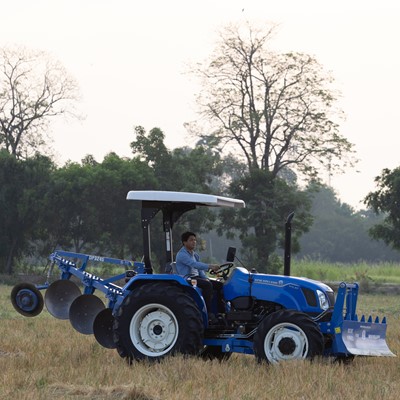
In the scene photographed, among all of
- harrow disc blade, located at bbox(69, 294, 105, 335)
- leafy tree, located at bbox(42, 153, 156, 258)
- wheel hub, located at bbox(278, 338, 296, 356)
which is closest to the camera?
wheel hub, located at bbox(278, 338, 296, 356)

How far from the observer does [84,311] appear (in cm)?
1485

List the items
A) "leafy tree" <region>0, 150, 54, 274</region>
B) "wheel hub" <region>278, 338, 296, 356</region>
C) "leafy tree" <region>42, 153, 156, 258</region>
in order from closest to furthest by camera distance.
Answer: "wheel hub" <region>278, 338, 296, 356</region> → "leafy tree" <region>42, 153, 156, 258</region> → "leafy tree" <region>0, 150, 54, 274</region>

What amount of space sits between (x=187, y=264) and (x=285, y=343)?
5.08ft

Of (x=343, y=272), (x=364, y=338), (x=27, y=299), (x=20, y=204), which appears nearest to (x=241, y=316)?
(x=364, y=338)

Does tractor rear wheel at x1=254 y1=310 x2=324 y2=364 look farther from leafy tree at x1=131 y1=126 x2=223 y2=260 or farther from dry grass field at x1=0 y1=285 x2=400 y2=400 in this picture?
leafy tree at x1=131 y1=126 x2=223 y2=260

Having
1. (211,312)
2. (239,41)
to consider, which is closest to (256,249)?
(239,41)

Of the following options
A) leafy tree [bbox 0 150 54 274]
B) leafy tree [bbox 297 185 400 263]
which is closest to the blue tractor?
leafy tree [bbox 0 150 54 274]

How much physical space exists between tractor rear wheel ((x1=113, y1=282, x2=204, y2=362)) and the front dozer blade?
169cm

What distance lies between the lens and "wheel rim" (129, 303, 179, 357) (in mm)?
13234

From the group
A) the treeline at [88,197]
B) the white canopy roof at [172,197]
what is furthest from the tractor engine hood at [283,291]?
the treeline at [88,197]

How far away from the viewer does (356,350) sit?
12.9 meters

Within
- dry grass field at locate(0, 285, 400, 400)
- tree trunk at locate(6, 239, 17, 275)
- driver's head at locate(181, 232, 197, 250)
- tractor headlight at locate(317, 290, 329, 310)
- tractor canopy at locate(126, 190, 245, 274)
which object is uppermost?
tree trunk at locate(6, 239, 17, 275)

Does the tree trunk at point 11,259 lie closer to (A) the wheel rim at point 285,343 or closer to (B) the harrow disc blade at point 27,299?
(B) the harrow disc blade at point 27,299

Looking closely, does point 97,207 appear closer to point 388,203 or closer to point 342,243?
point 388,203
